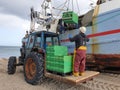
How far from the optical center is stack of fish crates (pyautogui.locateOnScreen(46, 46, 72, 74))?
5.18 metres

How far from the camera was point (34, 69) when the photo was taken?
6.17 m

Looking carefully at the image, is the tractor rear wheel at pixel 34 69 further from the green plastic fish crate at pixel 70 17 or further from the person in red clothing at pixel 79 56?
the green plastic fish crate at pixel 70 17

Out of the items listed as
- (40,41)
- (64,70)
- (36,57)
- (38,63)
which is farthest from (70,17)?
(64,70)

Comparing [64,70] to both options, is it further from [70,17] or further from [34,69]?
[70,17]

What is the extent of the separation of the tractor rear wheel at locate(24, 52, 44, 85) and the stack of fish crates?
248mm

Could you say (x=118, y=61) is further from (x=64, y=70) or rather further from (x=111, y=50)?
(x=64, y=70)

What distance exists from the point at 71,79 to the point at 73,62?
1.93ft

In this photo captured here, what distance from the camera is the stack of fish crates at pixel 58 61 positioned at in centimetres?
518

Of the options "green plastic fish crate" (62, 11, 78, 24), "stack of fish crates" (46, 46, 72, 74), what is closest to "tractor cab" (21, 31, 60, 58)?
"stack of fish crates" (46, 46, 72, 74)

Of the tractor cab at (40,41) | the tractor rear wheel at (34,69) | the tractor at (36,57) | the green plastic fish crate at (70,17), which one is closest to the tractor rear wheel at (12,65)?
the tractor at (36,57)

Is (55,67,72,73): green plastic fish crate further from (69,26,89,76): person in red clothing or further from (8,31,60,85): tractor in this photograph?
(8,31,60,85): tractor

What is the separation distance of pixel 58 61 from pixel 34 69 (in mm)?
1211

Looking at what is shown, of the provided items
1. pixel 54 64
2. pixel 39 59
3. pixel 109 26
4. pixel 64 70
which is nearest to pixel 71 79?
pixel 64 70

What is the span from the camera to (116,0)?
6.45 metres
